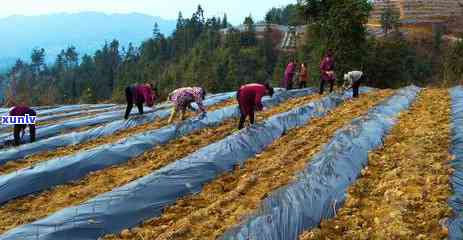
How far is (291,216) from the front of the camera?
215 inches

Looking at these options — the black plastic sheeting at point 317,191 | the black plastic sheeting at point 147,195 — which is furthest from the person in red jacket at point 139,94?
the black plastic sheeting at point 317,191

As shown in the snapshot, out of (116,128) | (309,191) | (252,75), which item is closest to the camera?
(309,191)

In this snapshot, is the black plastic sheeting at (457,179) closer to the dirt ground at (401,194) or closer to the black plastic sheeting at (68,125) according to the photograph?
the dirt ground at (401,194)

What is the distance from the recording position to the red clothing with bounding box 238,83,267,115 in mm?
10188

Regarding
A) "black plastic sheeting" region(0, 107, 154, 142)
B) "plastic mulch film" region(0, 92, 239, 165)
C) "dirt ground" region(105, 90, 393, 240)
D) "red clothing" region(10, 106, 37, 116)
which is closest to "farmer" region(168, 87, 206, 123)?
"plastic mulch film" region(0, 92, 239, 165)

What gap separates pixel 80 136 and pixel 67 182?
11.2ft

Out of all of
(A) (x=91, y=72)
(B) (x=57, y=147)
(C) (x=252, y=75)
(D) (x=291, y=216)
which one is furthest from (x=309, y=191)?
(A) (x=91, y=72)

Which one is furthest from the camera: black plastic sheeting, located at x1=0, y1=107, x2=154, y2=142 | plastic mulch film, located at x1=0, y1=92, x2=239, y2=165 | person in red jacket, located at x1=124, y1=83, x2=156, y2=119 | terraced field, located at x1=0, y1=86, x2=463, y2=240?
person in red jacket, located at x1=124, y1=83, x2=156, y2=119

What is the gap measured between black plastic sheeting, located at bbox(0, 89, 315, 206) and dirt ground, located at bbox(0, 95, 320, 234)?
17cm

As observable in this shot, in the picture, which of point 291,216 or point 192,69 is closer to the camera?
point 291,216

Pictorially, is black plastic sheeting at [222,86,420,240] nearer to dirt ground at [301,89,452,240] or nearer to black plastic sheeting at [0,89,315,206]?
dirt ground at [301,89,452,240]

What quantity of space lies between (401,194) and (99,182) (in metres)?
4.44

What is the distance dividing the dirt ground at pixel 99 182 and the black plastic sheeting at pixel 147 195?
578 mm

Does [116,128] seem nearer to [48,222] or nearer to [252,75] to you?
[48,222]
